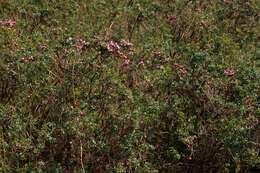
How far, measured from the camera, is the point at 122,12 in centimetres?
568

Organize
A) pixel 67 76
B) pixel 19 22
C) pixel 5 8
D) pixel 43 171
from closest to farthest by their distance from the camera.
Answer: pixel 43 171 → pixel 67 76 → pixel 19 22 → pixel 5 8

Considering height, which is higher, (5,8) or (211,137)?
(5,8)

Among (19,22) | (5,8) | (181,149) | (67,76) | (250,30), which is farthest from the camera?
(250,30)

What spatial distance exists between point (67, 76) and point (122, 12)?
2346 millimetres

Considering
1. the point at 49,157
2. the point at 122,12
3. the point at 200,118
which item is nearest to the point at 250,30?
the point at 122,12

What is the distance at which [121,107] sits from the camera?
3514 millimetres

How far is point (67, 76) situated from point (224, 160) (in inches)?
82.0

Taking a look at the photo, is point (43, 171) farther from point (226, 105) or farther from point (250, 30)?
point (250, 30)

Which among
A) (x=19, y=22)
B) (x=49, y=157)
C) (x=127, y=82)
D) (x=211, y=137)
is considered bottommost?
(x=49, y=157)

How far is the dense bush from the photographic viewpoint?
334 cm

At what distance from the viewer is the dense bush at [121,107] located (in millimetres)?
3344

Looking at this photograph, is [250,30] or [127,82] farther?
[250,30]

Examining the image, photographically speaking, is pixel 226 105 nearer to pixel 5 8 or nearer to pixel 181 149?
pixel 181 149

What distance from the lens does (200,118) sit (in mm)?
4125
